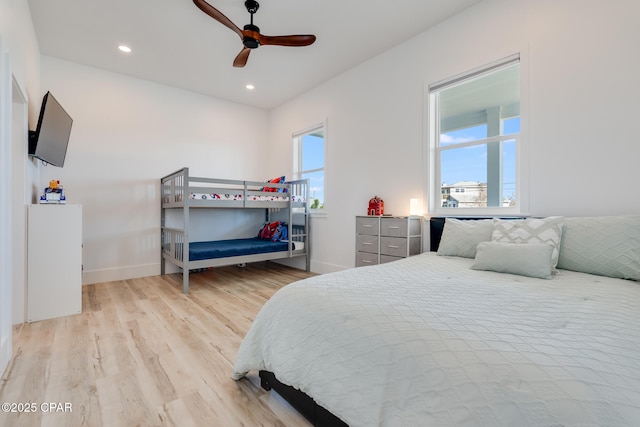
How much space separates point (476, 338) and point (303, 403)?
2.73 ft

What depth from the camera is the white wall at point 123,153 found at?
142 inches

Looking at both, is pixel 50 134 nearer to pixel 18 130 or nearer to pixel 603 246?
pixel 18 130

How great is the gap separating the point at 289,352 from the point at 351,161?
2.92m

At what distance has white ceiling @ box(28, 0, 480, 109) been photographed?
2.64m

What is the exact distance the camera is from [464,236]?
90.5 inches

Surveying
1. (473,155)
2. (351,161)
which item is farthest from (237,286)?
(473,155)

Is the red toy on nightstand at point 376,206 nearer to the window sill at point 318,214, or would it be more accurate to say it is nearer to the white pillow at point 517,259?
the window sill at point 318,214

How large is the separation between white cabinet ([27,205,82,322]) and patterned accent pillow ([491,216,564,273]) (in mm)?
3524

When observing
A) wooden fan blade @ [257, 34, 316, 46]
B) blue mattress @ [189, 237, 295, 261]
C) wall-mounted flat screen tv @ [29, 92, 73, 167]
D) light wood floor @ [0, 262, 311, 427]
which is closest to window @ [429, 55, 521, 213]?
wooden fan blade @ [257, 34, 316, 46]

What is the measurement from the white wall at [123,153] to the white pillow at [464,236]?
12.1ft

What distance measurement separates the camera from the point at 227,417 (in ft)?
4.33

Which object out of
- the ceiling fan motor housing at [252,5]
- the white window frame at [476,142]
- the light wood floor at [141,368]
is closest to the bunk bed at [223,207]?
the light wood floor at [141,368]

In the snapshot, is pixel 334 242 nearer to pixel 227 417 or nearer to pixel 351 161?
pixel 351 161

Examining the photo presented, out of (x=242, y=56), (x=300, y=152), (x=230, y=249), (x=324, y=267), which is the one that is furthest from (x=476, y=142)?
(x=230, y=249)
